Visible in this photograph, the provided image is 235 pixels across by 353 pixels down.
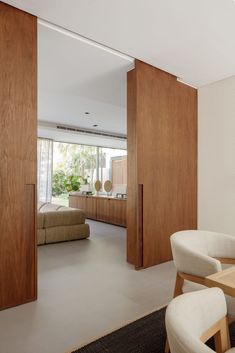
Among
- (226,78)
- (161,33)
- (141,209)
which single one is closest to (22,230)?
(141,209)

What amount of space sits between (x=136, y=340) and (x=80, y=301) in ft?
2.58

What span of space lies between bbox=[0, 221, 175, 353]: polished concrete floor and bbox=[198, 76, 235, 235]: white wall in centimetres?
113

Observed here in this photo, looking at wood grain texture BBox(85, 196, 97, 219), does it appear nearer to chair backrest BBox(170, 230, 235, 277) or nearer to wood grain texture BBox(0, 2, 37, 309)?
wood grain texture BBox(0, 2, 37, 309)

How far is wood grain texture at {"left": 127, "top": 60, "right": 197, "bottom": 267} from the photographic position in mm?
3412

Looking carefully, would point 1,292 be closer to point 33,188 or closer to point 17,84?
point 33,188

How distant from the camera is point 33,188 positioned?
2.47m

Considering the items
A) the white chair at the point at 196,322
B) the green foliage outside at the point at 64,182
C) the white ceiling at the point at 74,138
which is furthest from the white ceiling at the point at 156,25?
the green foliage outside at the point at 64,182

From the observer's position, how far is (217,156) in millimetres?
3947

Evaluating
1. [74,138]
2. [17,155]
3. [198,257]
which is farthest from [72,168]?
[198,257]

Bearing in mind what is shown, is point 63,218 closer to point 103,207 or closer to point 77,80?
point 103,207

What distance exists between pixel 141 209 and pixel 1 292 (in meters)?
1.92

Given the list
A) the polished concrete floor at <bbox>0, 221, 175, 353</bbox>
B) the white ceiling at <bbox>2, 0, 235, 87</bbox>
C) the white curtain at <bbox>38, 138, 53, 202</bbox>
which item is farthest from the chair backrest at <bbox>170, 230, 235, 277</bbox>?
the white curtain at <bbox>38, 138, 53, 202</bbox>

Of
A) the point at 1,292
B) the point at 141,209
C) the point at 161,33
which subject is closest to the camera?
the point at 1,292

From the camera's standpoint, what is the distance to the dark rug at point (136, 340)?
1.76 m
